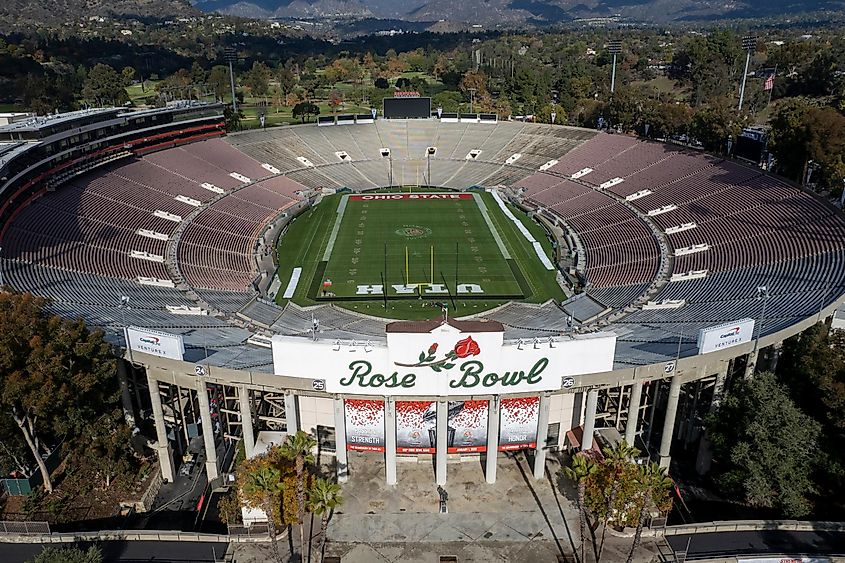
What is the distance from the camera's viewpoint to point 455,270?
180ft

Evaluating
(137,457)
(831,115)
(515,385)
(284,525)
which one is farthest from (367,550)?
(831,115)

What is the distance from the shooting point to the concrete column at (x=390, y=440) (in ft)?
86.9

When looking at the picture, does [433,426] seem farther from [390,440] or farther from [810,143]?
[810,143]

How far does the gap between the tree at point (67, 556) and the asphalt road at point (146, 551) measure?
1.81 metres

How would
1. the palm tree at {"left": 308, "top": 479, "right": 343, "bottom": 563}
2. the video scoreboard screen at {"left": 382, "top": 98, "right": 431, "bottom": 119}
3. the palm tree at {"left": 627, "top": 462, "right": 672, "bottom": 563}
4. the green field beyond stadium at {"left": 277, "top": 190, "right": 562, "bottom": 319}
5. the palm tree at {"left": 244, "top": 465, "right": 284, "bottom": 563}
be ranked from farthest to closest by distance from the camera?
the video scoreboard screen at {"left": 382, "top": 98, "right": 431, "bottom": 119} → the green field beyond stadium at {"left": 277, "top": 190, "right": 562, "bottom": 319} → the palm tree at {"left": 244, "top": 465, "right": 284, "bottom": 563} → the palm tree at {"left": 308, "top": 479, "right": 343, "bottom": 563} → the palm tree at {"left": 627, "top": 462, "right": 672, "bottom": 563}

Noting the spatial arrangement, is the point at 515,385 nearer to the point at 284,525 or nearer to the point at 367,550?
the point at 367,550

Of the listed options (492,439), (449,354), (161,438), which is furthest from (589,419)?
(161,438)

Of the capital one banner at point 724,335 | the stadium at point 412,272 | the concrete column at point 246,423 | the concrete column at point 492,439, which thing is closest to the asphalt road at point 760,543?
the stadium at point 412,272

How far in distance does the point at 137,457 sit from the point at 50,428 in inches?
179

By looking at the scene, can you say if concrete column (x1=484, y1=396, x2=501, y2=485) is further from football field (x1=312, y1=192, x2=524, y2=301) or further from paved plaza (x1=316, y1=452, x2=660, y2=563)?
football field (x1=312, y1=192, x2=524, y2=301)

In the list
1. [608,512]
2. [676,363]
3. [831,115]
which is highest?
[831,115]

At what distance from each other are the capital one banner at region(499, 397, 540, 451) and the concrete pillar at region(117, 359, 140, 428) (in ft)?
58.7

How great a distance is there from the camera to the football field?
50969 mm

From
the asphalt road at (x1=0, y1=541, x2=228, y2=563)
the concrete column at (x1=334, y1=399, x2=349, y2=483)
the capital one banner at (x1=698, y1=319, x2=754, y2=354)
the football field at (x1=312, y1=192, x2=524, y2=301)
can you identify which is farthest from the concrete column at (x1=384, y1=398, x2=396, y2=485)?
the football field at (x1=312, y1=192, x2=524, y2=301)
